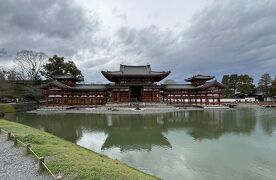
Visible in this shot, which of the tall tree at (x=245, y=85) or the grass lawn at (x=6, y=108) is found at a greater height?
the tall tree at (x=245, y=85)

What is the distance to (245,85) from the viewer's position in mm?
59562

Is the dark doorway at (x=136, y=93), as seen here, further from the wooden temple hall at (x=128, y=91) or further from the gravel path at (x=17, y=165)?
the gravel path at (x=17, y=165)

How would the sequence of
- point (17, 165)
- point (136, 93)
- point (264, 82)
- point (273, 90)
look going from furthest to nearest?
point (264, 82) → point (273, 90) → point (136, 93) → point (17, 165)

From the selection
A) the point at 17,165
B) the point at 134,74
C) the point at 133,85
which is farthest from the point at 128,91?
the point at 17,165

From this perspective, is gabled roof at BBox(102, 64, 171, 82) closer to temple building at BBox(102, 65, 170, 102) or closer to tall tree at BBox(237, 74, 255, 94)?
temple building at BBox(102, 65, 170, 102)

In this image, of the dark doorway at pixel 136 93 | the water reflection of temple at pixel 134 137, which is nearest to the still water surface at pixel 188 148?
the water reflection of temple at pixel 134 137

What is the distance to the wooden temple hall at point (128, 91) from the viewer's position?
43.6 m

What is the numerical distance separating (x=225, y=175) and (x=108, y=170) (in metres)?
4.57

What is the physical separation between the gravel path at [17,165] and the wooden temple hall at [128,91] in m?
33.1

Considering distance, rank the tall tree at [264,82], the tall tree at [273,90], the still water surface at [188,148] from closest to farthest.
Result: the still water surface at [188,148], the tall tree at [273,90], the tall tree at [264,82]

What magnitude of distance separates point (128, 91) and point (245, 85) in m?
32.5

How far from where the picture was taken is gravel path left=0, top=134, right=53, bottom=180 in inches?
276

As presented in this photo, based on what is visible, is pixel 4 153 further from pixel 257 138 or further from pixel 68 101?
pixel 68 101

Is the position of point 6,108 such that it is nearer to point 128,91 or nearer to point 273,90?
point 128,91
